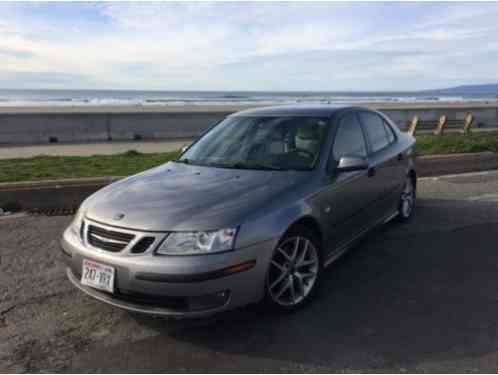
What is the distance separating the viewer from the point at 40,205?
246 inches

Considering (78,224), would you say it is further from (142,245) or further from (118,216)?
(142,245)

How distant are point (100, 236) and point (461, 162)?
26.9 feet

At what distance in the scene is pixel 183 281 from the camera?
108 inches

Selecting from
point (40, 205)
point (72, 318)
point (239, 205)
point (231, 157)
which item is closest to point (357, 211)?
point (231, 157)

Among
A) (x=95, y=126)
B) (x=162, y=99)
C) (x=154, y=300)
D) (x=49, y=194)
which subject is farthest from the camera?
(x=162, y=99)

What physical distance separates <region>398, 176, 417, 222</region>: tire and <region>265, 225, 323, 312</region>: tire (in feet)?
7.82

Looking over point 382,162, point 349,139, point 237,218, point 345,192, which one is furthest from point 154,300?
point 382,162

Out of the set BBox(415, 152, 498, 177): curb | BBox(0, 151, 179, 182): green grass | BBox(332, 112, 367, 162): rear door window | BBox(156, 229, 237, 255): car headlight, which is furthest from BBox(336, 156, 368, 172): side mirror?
BBox(415, 152, 498, 177): curb

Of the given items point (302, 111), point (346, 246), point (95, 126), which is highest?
point (302, 111)

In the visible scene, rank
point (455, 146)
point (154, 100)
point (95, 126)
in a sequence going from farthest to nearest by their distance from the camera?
point (154, 100)
point (95, 126)
point (455, 146)

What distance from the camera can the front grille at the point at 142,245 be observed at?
2.85m

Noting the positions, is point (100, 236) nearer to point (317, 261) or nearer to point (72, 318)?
point (72, 318)

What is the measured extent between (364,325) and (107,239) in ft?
6.27

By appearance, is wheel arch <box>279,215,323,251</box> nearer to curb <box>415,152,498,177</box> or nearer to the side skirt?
the side skirt
